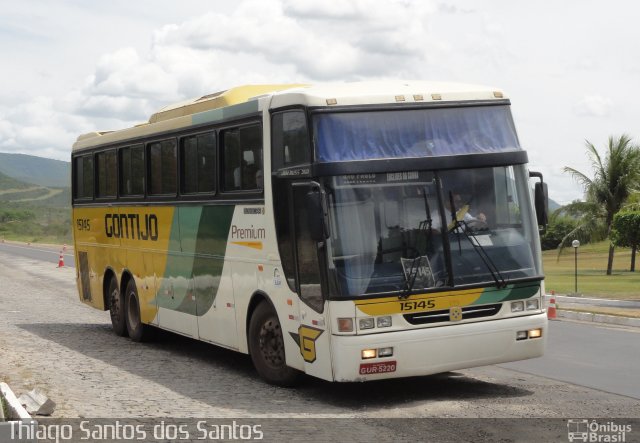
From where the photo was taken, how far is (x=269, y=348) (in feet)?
40.5

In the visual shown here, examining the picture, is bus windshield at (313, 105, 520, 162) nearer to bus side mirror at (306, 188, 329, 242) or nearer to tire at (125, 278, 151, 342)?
bus side mirror at (306, 188, 329, 242)

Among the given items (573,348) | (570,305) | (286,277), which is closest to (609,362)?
(573,348)

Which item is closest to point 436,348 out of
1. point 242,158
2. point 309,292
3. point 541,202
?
point 309,292

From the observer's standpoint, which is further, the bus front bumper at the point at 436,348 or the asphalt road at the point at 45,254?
the asphalt road at the point at 45,254

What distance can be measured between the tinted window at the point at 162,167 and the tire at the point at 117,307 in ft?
9.16

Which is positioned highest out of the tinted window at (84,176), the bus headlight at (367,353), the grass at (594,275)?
the tinted window at (84,176)

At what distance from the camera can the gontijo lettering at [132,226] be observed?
16156 millimetres

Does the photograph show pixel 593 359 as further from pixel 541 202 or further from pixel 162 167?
pixel 162 167

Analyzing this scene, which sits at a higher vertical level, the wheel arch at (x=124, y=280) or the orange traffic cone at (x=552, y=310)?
the wheel arch at (x=124, y=280)

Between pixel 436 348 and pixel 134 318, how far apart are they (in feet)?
26.0

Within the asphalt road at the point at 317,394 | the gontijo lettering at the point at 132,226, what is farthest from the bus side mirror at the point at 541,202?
the gontijo lettering at the point at 132,226

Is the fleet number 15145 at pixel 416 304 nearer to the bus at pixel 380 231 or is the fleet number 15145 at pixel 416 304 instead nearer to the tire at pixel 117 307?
the bus at pixel 380 231

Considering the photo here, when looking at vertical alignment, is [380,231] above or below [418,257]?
above

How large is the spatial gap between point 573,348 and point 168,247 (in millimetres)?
6267
